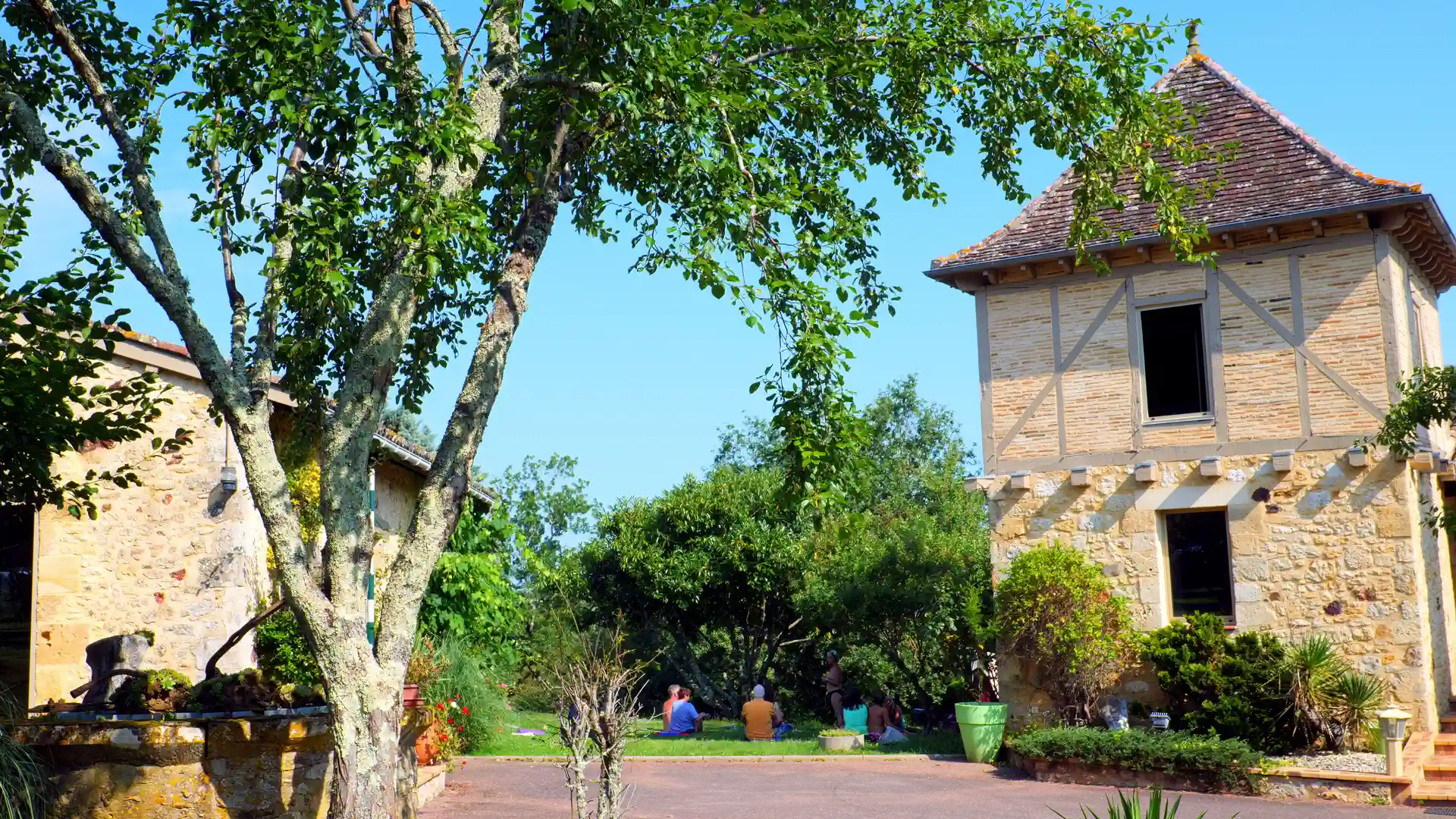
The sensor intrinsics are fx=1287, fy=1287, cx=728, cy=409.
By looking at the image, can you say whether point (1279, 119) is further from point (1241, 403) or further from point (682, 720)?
point (682, 720)

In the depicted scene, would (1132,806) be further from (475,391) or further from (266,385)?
(266,385)

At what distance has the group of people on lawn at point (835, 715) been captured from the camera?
17.2m

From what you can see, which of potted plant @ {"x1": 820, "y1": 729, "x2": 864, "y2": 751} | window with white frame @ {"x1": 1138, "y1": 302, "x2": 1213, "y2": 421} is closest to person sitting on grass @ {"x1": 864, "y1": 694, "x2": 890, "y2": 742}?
potted plant @ {"x1": 820, "y1": 729, "x2": 864, "y2": 751}

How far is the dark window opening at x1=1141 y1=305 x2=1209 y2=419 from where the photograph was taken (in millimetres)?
14766

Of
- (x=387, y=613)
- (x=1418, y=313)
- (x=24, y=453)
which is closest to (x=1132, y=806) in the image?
(x=387, y=613)

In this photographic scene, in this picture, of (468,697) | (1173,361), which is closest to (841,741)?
(468,697)

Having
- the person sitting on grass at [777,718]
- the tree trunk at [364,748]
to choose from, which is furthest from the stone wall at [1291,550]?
the tree trunk at [364,748]

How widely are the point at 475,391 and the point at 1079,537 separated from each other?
8888mm

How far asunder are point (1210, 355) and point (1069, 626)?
11.4 feet

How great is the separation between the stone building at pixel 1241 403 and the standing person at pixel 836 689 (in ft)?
13.0

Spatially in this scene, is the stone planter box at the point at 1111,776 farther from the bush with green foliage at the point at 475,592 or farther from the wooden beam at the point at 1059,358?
the bush with green foliage at the point at 475,592

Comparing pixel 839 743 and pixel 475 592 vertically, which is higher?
pixel 475 592

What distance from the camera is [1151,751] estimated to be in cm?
1260

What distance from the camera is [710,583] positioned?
21172 millimetres
